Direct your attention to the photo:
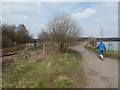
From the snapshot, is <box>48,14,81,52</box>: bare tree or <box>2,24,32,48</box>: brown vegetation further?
<box>2,24,32,48</box>: brown vegetation

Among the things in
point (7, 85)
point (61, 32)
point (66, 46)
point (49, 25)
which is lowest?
point (7, 85)

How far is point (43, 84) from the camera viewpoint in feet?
13.0

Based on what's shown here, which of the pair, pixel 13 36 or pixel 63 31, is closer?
pixel 63 31

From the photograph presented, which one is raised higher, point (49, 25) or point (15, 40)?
point (49, 25)

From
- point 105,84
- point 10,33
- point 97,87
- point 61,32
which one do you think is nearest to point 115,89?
point 105,84

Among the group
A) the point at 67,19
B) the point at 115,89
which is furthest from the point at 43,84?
the point at 67,19

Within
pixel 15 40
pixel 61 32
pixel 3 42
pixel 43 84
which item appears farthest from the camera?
pixel 15 40

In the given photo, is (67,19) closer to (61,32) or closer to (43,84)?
(61,32)

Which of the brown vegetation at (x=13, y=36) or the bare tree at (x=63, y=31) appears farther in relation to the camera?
the brown vegetation at (x=13, y=36)

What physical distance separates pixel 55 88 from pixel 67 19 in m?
10.3

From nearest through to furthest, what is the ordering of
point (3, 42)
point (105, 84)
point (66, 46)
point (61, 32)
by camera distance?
point (105, 84) < point (61, 32) < point (66, 46) < point (3, 42)

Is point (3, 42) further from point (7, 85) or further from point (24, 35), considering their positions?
point (7, 85)

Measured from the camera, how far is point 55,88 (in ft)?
11.8

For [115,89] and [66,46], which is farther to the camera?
[66,46]
